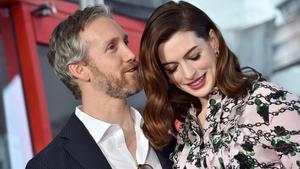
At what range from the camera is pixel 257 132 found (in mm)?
1594

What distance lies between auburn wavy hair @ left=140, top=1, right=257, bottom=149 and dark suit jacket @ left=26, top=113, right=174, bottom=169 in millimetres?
139

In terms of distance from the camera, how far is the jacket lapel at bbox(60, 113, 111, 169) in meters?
1.89

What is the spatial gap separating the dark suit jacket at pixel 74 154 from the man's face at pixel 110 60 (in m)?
0.19

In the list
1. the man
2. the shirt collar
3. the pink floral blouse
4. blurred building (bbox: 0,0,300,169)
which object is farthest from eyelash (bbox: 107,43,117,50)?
blurred building (bbox: 0,0,300,169)

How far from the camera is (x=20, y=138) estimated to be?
3.46 meters

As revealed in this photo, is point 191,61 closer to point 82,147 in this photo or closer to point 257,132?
point 257,132

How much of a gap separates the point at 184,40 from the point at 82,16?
570 mm

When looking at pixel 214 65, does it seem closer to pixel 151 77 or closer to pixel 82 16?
pixel 151 77

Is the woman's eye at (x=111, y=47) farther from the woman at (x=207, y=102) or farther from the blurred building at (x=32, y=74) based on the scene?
the blurred building at (x=32, y=74)

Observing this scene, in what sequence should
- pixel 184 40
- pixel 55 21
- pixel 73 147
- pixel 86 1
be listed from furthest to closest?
pixel 55 21 → pixel 86 1 → pixel 73 147 → pixel 184 40

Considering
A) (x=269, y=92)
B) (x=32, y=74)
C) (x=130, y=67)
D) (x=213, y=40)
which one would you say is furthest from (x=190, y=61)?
(x=32, y=74)

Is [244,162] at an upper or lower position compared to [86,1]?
lower

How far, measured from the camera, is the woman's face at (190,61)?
1705 mm

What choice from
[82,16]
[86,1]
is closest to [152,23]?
[82,16]
